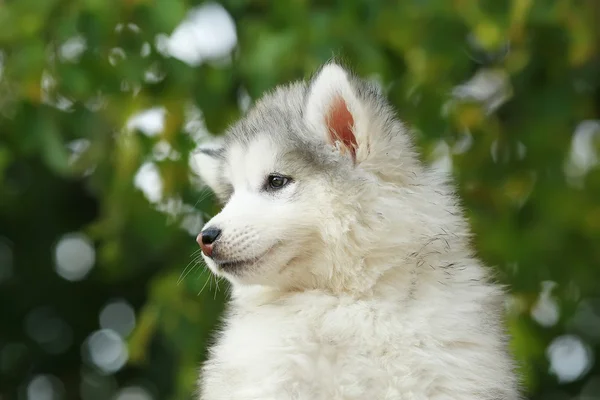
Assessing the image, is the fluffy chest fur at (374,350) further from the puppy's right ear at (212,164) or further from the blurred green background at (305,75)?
the blurred green background at (305,75)

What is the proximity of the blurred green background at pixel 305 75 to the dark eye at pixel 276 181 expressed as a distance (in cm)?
128

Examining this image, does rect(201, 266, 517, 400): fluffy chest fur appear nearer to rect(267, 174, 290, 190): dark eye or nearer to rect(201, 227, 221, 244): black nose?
rect(201, 227, 221, 244): black nose

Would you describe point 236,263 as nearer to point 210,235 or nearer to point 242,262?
point 242,262

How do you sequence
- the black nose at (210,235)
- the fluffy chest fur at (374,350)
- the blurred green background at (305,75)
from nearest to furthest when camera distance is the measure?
the fluffy chest fur at (374,350) → the black nose at (210,235) → the blurred green background at (305,75)

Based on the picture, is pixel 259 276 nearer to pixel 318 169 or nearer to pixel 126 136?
pixel 318 169

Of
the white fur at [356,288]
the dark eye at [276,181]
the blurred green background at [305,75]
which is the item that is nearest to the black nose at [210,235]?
the white fur at [356,288]

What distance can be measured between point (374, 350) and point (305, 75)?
195 centimetres

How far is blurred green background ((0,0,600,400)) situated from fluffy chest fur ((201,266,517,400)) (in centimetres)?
161

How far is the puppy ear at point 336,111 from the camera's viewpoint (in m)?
3.36

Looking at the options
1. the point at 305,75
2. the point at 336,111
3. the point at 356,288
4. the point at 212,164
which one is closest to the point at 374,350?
the point at 356,288

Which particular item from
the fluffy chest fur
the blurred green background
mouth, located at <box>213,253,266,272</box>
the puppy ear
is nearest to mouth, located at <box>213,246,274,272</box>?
mouth, located at <box>213,253,266,272</box>

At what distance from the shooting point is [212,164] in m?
3.90

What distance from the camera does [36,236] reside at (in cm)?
842

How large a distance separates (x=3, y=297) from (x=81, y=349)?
0.82m
